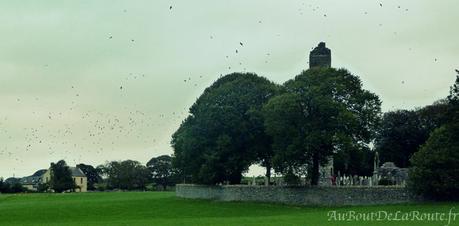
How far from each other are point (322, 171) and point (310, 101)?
27.9 m

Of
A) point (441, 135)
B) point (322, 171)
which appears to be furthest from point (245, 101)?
point (441, 135)

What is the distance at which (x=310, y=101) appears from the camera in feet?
223

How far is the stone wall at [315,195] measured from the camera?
61.7 metres

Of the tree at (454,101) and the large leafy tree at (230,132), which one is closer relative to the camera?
the tree at (454,101)

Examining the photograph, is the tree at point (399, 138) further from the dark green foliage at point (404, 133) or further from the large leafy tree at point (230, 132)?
the large leafy tree at point (230, 132)

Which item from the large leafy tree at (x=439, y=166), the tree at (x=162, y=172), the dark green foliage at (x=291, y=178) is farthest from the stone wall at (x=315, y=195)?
the tree at (x=162, y=172)

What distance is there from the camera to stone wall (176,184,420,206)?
6166 centimetres

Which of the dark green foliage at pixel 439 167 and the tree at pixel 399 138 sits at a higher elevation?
the tree at pixel 399 138

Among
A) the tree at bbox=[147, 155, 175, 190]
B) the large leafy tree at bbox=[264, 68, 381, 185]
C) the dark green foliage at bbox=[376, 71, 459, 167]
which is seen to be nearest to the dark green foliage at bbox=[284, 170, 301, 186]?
the large leafy tree at bbox=[264, 68, 381, 185]

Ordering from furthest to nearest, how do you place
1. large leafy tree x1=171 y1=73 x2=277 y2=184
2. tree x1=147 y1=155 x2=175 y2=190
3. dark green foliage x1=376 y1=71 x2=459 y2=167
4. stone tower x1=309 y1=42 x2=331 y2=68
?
tree x1=147 y1=155 x2=175 y2=190
dark green foliage x1=376 y1=71 x2=459 y2=167
stone tower x1=309 y1=42 x2=331 y2=68
large leafy tree x1=171 y1=73 x2=277 y2=184

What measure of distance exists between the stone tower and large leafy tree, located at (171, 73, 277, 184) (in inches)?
438

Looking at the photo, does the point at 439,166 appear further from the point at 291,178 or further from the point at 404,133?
the point at 404,133

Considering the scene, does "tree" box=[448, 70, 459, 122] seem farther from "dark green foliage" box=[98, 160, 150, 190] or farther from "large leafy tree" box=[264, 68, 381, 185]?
"dark green foliage" box=[98, 160, 150, 190]

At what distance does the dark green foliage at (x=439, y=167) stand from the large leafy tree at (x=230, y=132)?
21610 millimetres
